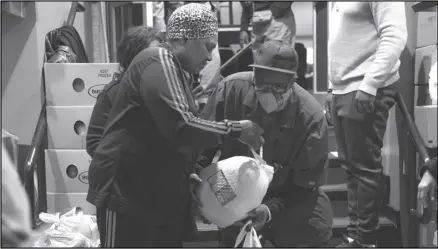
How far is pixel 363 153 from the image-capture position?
4.74ft

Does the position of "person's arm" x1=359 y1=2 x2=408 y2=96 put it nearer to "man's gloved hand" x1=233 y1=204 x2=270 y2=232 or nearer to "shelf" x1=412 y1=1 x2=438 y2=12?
"shelf" x1=412 y1=1 x2=438 y2=12

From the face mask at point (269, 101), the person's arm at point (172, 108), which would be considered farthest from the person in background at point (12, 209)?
the face mask at point (269, 101)

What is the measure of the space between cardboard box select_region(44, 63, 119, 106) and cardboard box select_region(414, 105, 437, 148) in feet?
3.29

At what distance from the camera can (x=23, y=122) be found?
169cm

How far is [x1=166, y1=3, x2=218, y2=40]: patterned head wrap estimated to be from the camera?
1.08 meters

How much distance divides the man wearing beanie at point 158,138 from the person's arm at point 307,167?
0.73 feet

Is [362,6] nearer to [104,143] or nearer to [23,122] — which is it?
[104,143]

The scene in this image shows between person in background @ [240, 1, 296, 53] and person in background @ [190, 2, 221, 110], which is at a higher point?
person in background @ [240, 1, 296, 53]

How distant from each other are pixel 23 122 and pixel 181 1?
64 cm

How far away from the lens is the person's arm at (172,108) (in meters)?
1.04

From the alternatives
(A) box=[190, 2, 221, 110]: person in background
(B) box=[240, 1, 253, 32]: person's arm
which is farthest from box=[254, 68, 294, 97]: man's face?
(B) box=[240, 1, 253, 32]: person's arm

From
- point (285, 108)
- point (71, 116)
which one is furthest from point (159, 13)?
point (285, 108)

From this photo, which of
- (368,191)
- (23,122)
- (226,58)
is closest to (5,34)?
(23,122)

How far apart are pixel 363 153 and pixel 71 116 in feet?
3.29
